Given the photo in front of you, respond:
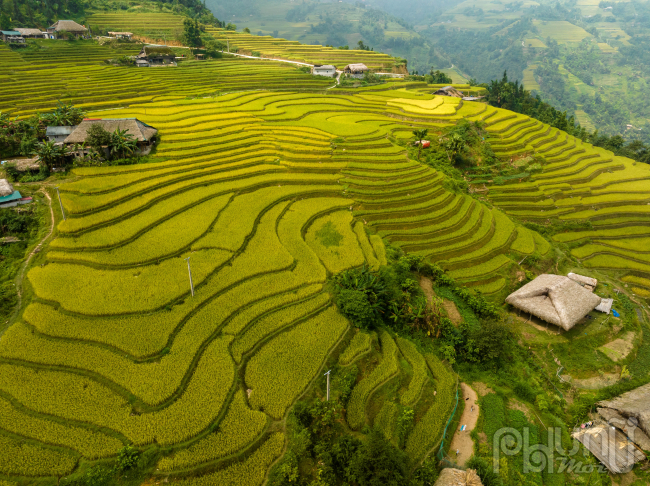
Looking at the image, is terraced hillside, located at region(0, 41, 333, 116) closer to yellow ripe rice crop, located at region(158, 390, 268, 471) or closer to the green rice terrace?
the green rice terrace

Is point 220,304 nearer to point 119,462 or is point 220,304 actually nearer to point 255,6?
point 119,462

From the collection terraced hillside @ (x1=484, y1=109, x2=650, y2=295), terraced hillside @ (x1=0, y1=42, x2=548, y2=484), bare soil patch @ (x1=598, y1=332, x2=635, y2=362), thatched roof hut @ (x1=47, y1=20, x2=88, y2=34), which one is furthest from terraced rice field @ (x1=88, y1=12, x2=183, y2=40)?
bare soil patch @ (x1=598, y1=332, x2=635, y2=362)

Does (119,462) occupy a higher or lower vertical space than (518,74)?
lower

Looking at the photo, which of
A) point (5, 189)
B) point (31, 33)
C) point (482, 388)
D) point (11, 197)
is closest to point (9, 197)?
point (11, 197)

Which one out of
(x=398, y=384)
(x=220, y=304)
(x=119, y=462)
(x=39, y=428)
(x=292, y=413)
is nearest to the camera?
(x=119, y=462)

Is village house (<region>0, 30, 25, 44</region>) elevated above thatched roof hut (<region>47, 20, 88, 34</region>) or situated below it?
below

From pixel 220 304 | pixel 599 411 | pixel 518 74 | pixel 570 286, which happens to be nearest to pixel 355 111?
pixel 570 286

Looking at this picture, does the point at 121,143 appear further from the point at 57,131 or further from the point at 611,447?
the point at 611,447
